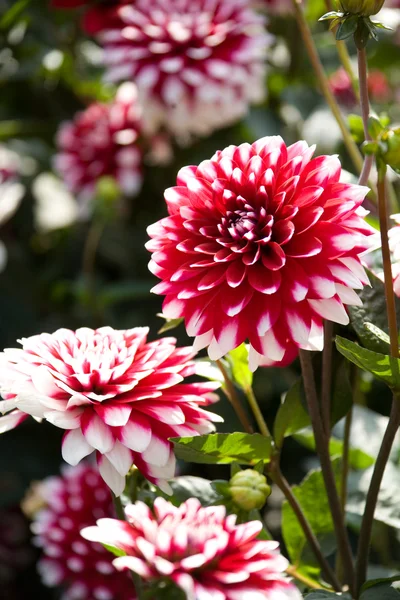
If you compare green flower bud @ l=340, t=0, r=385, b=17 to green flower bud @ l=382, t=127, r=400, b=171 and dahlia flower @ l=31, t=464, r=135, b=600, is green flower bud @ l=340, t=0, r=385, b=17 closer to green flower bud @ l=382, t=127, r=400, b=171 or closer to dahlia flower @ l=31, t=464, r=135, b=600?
green flower bud @ l=382, t=127, r=400, b=171

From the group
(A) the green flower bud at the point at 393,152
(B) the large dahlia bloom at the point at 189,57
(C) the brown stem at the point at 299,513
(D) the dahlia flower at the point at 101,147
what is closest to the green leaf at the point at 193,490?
(C) the brown stem at the point at 299,513

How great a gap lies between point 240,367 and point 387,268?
0.46 ft

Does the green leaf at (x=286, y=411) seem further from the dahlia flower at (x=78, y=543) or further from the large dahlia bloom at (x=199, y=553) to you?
the dahlia flower at (x=78, y=543)

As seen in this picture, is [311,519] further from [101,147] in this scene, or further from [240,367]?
[101,147]

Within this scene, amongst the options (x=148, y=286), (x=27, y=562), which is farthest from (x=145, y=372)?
(x=27, y=562)

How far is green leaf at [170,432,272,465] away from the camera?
409 mm

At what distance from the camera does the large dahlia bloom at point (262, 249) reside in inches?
15.3

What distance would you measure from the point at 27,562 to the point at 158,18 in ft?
1.96

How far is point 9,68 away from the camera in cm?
106

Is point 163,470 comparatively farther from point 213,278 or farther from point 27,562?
point 27,562

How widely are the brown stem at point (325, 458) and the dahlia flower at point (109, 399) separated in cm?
5

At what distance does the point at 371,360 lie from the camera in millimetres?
397

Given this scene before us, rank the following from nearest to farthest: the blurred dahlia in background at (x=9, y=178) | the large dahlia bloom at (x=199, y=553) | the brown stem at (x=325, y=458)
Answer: the large dahlia bloom at (x=199, y=553) < the brown stem at (x=325, y=458) < the blurred dahlia in background at (x=9, y=178)

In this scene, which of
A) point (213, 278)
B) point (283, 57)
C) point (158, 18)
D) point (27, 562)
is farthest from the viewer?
point (283, 57)
